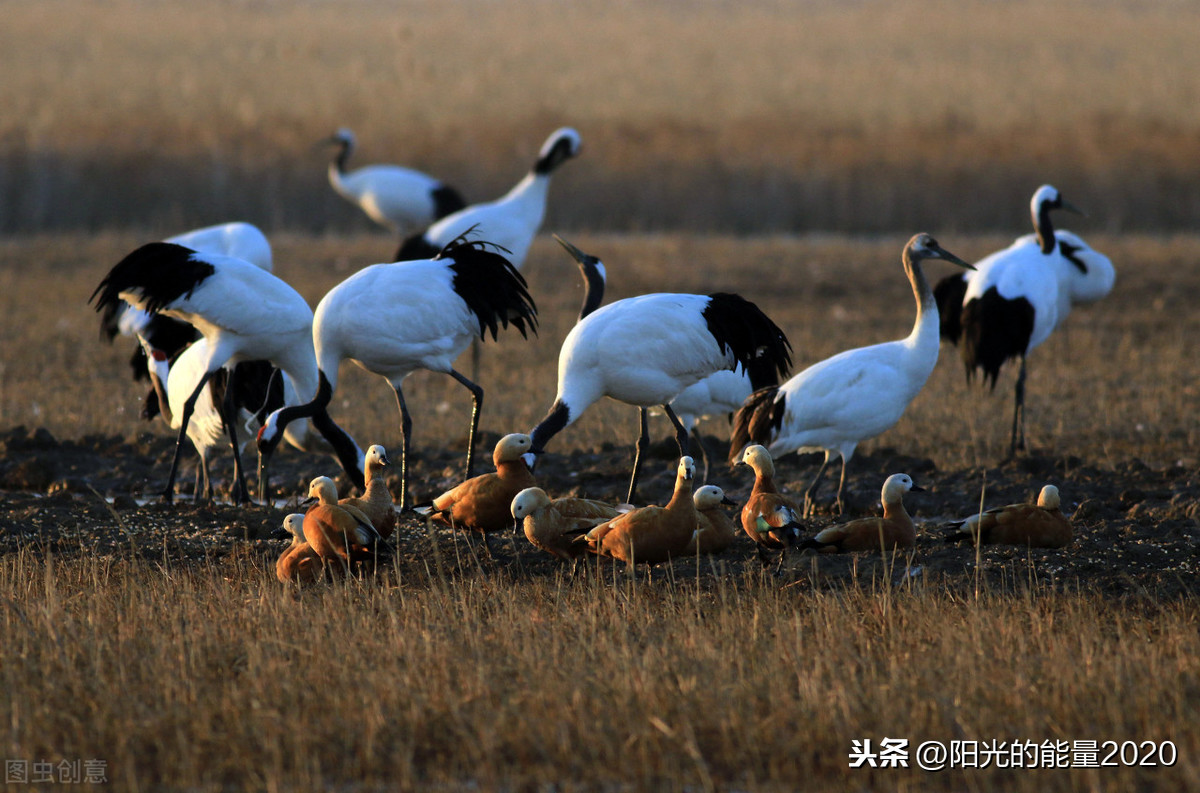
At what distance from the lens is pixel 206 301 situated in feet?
27.6

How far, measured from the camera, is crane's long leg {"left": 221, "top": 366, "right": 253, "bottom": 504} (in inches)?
330

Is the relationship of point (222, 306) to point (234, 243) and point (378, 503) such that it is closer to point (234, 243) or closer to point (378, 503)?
point (378, 503)

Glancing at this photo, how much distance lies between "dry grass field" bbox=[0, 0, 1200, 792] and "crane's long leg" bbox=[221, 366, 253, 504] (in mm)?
395

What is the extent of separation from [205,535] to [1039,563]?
411 cm

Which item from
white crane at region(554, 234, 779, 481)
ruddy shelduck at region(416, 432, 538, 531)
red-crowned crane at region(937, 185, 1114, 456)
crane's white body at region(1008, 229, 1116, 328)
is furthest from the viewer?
crane's white body at region(1008, 229, 1116, 328)

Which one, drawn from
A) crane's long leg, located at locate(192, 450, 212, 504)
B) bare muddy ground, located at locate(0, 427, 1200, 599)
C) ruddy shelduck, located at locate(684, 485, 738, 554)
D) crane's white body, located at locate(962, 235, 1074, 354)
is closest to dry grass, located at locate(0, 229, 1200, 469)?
bare muddy ground, located at locate(0, 427, 1200, 599)

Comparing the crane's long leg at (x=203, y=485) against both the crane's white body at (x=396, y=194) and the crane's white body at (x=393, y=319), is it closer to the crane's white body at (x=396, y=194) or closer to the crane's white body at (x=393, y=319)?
the crane's white body at (x=393, y=319)

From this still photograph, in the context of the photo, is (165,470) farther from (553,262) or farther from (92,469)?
(553,262)

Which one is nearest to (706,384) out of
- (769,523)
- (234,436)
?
(769,523)

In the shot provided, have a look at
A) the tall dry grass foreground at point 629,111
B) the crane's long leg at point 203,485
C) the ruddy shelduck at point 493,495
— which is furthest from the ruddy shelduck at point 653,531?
the tall dry grass foreground at point 629,111

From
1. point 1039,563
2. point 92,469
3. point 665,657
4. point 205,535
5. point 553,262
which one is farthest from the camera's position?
point 553,262

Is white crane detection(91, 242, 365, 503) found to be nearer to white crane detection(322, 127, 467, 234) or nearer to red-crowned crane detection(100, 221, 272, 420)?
red-crowned crane detection(100, 221, 272, 420)

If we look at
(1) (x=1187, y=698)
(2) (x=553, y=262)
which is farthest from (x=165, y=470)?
(2) (x=553, y=262)

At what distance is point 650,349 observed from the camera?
775 cm
